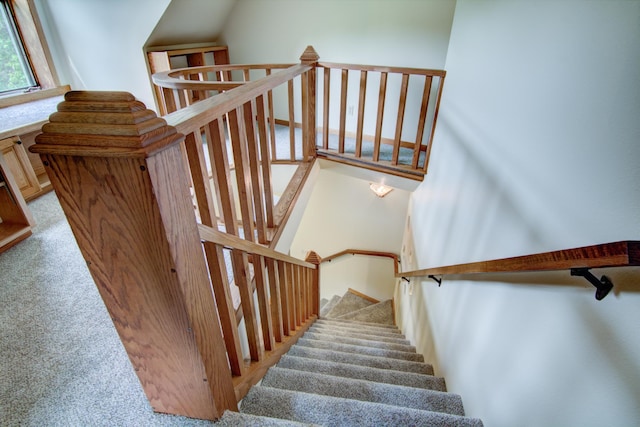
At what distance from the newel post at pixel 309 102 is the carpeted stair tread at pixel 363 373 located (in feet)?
6.39

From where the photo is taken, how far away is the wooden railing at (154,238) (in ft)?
1.95

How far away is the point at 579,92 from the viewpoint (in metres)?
0.86

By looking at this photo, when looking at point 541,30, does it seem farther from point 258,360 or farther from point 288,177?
point 288,177

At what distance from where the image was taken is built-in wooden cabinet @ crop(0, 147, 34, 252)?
2.22 meters

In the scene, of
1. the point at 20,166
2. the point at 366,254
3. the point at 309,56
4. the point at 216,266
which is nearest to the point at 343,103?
the point at 309,56

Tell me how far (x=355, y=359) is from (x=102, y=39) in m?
4.35

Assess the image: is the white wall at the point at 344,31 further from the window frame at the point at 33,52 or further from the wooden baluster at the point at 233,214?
the wooden baluster at the point at 233,214

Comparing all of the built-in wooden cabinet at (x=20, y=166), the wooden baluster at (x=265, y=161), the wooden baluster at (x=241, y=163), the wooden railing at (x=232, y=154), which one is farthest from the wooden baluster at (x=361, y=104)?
the built-in wooden cabinet at (x=20, y=166)

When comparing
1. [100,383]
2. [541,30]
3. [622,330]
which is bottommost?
[100,383]

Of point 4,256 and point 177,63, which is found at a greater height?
point 177,63

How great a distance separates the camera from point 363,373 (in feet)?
5.84

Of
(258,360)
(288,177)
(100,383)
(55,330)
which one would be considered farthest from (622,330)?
(288,177)

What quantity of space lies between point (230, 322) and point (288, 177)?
238 centimetres

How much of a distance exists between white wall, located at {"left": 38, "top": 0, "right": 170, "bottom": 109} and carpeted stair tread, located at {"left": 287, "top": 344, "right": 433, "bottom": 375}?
3414 millimetres
